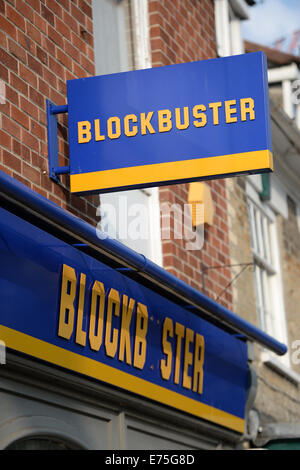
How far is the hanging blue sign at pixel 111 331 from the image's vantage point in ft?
17.7

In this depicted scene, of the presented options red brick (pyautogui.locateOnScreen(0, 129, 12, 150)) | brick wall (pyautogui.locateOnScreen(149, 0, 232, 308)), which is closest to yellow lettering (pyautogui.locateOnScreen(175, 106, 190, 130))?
red brick (pyautogui.locateOnScreen(0, 129, 12, 150))

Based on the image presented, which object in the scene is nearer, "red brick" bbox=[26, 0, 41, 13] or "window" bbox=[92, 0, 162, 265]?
"red brick" bbox=[26, 0, 41, 13]

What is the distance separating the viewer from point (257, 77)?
6078 mm

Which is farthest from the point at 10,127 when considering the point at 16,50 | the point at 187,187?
the point at 187,187

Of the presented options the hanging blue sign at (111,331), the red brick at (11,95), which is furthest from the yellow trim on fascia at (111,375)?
the red brick at (11,95)

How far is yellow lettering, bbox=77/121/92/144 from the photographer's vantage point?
20.5 feet

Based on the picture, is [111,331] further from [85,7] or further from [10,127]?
[85,7]

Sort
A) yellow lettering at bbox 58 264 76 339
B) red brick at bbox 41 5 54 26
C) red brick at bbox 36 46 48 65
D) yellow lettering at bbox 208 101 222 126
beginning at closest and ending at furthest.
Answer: yellow lettering at bbox 58 264 76 339 < yellow lettering at bbox 208 101 222 126 < red brick at bbox 36 46 48 65 < red brick at bbox 41 5 54 26

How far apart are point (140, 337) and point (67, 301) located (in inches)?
44.6

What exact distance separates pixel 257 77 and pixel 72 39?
169 centimetres

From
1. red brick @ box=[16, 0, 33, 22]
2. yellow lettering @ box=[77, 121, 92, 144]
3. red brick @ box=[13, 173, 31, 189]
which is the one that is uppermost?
red brick @ box=[16, 0, 33, 22]

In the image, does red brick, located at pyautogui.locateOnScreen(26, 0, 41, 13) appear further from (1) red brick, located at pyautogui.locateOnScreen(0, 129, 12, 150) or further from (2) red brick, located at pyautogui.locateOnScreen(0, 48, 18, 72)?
(1) red brick, located at pyautogui.locateOnScreen(0, 129, 12, 150)

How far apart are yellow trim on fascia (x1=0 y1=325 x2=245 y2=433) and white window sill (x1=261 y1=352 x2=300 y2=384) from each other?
159 cm
